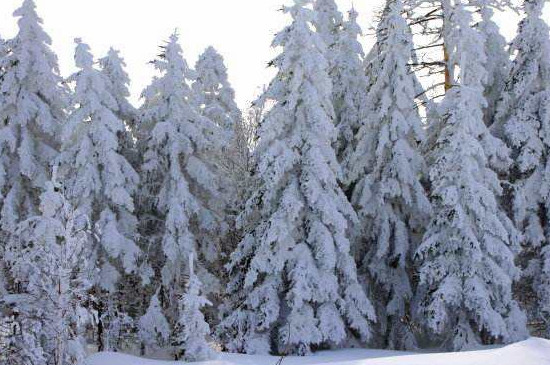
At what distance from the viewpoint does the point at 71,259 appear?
12602mm

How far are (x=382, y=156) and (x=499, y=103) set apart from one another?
4.96 meters

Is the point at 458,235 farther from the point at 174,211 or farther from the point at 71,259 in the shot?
the point at 71,259

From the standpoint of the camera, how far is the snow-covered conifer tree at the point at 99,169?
2166cm

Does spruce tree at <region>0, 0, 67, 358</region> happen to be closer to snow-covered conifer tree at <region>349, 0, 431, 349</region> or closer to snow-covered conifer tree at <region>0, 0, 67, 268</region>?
snow-covered conifer tree at <region>0, 0, 67, 268</region>

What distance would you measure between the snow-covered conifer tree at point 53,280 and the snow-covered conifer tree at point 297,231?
23.9ft

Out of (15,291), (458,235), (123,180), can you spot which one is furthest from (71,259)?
(458,235)

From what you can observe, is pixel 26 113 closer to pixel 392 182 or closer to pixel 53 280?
pixel 53 280

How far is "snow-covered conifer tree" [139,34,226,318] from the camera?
76.6ft

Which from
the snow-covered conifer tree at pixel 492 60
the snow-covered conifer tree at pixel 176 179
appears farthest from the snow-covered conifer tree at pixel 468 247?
the snow-covered conifer tree at pixel 176 179

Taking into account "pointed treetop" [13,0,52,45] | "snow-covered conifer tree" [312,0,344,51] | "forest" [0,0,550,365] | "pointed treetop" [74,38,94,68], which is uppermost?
"snow-covered conifer tree" [312,0,344,51]

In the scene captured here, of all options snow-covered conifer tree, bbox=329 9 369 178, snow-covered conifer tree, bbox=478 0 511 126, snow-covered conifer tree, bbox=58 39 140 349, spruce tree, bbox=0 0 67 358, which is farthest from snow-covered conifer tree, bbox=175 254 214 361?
snow-covered conifer tree, bbox=478 0 511 126

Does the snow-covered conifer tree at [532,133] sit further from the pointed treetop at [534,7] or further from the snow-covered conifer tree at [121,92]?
the snow-covered conifer tree at [121,92]

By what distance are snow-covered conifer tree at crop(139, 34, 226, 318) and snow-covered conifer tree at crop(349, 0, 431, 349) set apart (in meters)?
6.26

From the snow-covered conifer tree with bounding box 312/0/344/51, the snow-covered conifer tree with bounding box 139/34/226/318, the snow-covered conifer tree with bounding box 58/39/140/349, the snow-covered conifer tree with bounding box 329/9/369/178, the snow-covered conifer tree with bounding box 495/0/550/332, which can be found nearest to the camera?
the snow-covered conifer tree with bounding box 495/0/550/332
